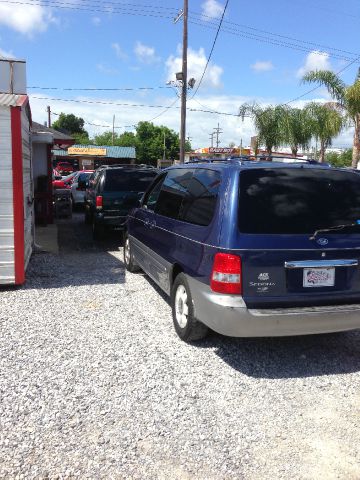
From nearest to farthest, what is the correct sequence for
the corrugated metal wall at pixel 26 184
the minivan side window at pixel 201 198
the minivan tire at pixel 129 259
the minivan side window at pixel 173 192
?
the minivan side window at pixel 201 198 → the minivan side window at pixel 173 192 → the corrugated metal wall at pixel 26 184 → the minivan tire at pixel 129 259

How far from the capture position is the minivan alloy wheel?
466 cm

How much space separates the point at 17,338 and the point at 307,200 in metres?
3.13

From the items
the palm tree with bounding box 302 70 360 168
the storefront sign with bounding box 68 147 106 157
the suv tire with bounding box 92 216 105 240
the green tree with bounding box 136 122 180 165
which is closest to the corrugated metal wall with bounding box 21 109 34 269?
the suv tire with bounding box 92 216 105 240

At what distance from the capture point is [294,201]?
159 inches

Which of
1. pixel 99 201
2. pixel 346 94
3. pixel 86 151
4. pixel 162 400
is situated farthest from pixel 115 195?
pixel 86 151

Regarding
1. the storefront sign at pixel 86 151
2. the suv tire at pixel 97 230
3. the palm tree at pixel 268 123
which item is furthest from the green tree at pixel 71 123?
the suv tire at pixel 97 230

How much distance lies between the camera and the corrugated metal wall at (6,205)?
20.1ft

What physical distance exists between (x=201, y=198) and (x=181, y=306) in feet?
3.70

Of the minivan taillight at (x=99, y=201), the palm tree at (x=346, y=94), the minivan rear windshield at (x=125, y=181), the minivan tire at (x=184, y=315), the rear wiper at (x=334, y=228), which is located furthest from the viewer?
the palm tree at (x=346, y=94)

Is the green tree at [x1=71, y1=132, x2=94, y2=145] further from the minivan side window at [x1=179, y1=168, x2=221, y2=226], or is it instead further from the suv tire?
the minivan side window at [x1=179, y1=168, x2=221, y2=226]

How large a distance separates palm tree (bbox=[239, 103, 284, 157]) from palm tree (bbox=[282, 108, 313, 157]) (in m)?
0.32

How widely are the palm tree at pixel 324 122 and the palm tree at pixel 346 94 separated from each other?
447mm

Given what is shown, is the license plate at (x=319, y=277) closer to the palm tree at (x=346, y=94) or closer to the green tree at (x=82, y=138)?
the palm tree at (x=346, y=94)

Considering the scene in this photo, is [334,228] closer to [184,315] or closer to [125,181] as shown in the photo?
[184,315]
